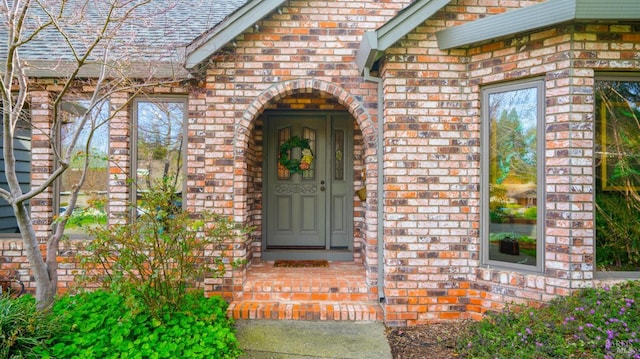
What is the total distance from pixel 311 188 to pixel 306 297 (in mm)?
1849

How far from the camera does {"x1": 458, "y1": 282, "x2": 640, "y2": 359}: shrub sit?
2.55m

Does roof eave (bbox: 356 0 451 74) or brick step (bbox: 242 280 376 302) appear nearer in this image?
roof eave (bbox: 356 0 451 74)

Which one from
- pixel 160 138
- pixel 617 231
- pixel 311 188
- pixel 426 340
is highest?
pixel 160 138

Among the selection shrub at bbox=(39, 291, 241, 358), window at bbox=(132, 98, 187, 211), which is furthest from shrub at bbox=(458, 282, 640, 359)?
window at bbox=(132, 98, 187, 211)

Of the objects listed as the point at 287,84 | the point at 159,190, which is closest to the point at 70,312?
the point at 159,190

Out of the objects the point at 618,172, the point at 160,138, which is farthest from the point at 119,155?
the point at 618,172

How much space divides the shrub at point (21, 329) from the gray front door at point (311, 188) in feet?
9.62

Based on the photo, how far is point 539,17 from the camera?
10.3ft

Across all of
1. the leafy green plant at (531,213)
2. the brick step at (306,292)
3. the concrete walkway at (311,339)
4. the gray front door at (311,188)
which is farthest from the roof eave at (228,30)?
the leafy green plant at (531,213)

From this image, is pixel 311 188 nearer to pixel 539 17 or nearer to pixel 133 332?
pixel 133 332

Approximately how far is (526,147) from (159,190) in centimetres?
344

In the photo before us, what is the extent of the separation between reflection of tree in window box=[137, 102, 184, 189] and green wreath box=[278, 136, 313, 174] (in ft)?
5.15

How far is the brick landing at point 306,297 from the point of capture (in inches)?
147

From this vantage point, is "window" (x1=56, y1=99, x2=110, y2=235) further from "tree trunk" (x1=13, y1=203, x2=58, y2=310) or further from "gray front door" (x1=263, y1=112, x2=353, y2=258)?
"gray front door" (x1=263, y1=112, x2=353, y2=258)
